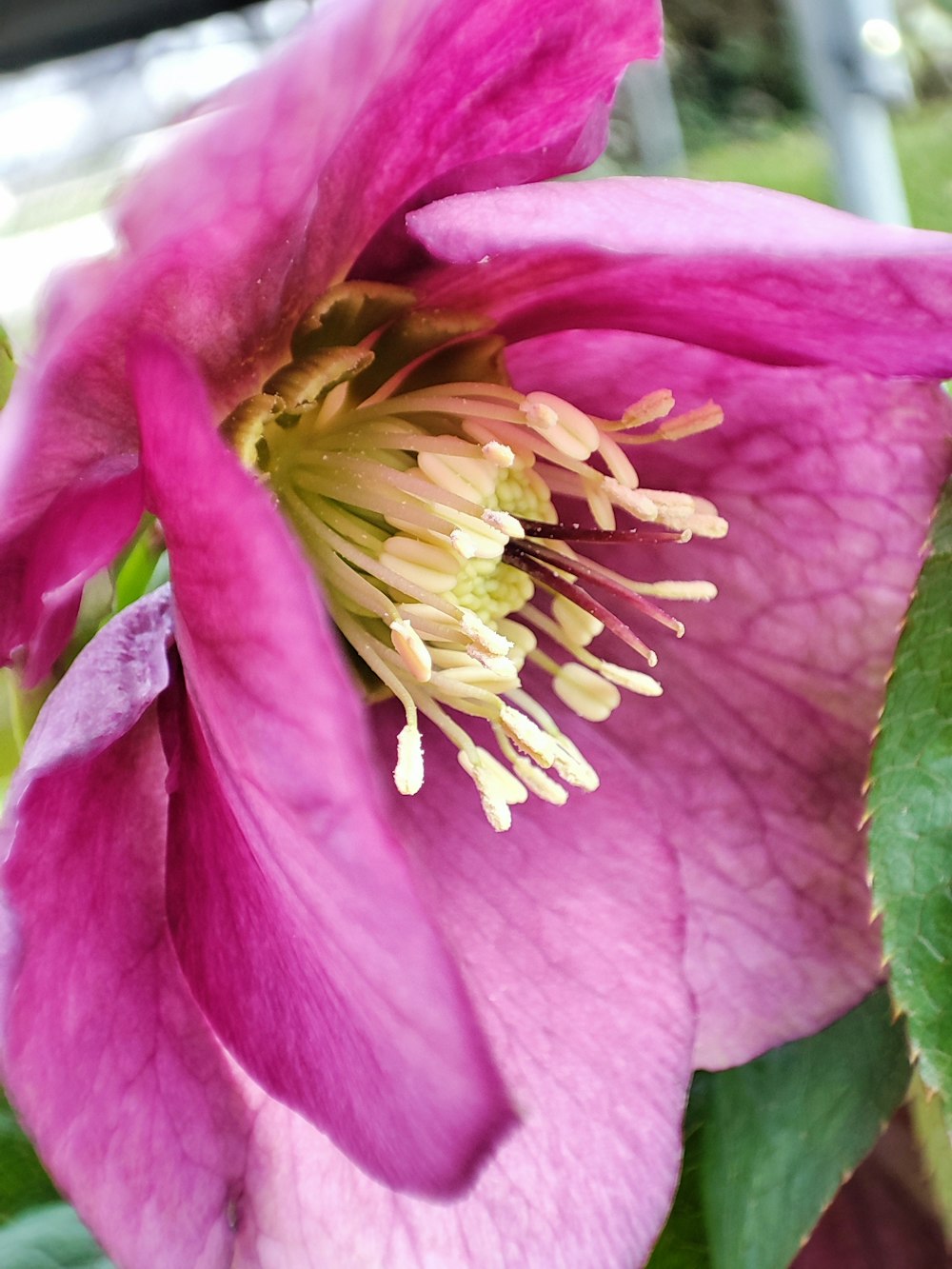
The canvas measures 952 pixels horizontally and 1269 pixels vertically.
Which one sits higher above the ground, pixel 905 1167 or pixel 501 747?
pixel 501 747

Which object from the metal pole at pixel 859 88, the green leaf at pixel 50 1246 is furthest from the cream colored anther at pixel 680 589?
the metal pole at pixel 859 88

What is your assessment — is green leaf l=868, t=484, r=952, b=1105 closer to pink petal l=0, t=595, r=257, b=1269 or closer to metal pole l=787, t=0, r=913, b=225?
pink petal l=0, t=595, r=257, b=1269

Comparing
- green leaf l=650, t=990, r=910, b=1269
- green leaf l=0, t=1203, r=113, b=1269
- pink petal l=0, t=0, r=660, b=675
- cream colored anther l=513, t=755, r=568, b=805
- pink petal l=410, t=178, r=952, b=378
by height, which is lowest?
green leaf l=650, t=990, r=910, b=1269

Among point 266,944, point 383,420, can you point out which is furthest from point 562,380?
point 266,944

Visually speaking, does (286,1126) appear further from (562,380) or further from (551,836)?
(562,380)

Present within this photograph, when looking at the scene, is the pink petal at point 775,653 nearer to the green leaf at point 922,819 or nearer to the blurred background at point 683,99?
the green leaf at point 922,819

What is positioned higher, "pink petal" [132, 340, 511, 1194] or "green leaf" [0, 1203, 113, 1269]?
"pink petal" [132, 340, 511, 1194]

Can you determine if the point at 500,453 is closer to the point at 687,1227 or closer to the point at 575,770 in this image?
the point at 575,770

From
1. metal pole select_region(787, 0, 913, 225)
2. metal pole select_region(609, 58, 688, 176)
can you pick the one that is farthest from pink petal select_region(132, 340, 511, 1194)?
metal pole select_region(609, 58, 688, 176)
